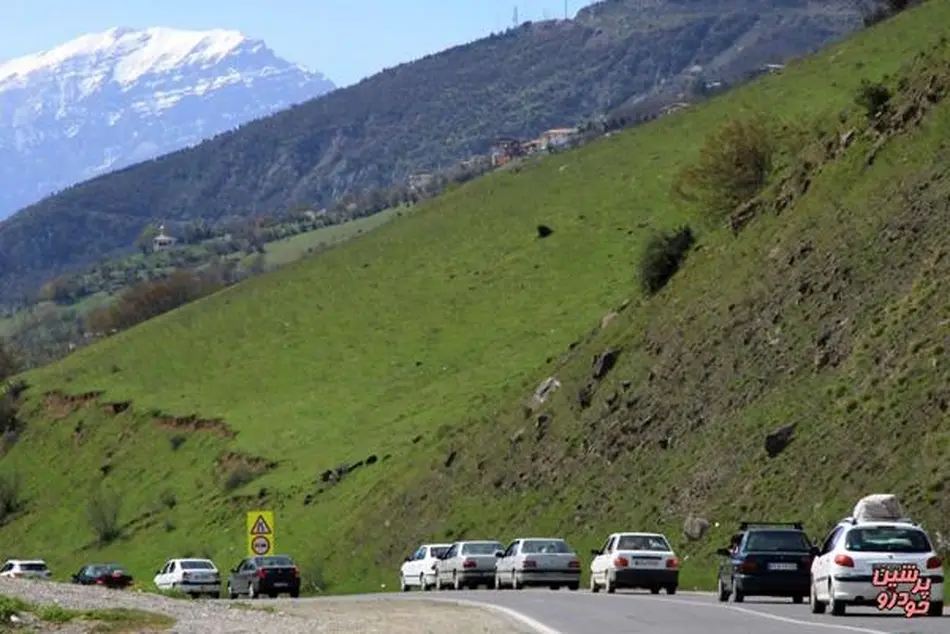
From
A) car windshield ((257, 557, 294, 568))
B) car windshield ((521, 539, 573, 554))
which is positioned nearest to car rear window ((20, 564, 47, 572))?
car windshield ((257, 557, 294, 568))

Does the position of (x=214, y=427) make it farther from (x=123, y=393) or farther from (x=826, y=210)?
(x=826, y=210)

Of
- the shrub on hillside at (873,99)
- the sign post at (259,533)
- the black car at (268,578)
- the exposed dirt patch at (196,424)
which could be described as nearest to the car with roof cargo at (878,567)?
the sign post at (259,533)

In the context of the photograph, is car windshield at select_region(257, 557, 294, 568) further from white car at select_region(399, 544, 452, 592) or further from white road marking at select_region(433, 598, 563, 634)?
white road marking at select_region(433, 598, 563, 634)

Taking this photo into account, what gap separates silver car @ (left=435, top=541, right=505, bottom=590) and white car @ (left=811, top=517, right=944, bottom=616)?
2378cm

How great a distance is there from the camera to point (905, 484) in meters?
47.2

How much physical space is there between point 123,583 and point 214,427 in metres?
40.7

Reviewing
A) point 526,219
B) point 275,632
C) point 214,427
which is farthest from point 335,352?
point 275,632

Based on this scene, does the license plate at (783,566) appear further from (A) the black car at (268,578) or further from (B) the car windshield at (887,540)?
(A) the black car at (268,578)

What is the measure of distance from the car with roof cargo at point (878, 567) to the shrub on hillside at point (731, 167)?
2229 inches

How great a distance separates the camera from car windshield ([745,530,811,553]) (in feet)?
122

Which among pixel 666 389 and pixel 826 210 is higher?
pixel 826 210

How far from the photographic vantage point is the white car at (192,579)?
201ft

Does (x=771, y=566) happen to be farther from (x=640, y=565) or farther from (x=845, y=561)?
(x=640, y=565)

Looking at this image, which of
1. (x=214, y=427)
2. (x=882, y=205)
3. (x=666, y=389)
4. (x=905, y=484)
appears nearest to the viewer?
(x=905, y=484)
